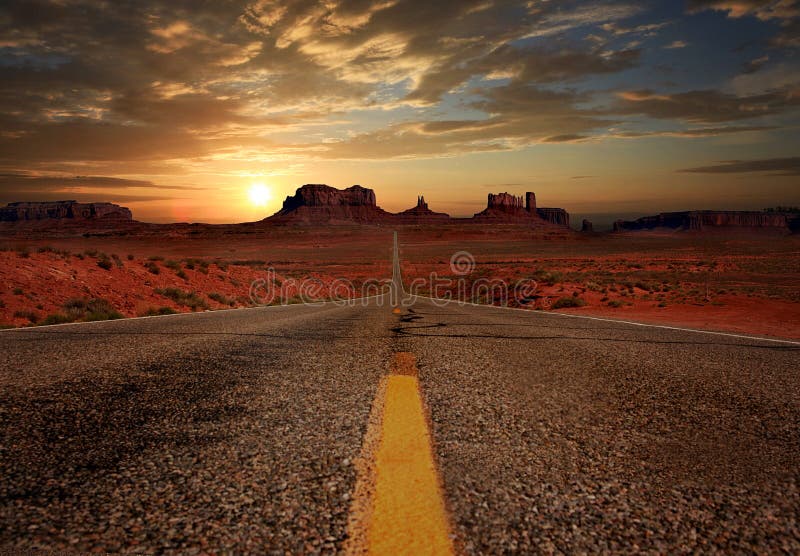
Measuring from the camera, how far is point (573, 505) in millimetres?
1534

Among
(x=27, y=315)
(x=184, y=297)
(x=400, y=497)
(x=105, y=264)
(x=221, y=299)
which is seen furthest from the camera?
(x=221, y=299)

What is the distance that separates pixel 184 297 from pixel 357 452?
57.9ft

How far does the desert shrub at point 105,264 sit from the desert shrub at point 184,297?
8.45ft

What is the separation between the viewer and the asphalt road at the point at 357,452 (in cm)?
136

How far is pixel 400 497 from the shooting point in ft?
5.09

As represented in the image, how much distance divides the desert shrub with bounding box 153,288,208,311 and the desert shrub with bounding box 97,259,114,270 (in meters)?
2.58

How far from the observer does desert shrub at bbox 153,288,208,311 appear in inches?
670

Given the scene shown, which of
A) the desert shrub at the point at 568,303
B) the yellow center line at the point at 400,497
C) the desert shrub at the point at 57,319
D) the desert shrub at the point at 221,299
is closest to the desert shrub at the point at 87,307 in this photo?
the desert shrub at the point at 57,319

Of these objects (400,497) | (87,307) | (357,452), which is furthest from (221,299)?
(400,497)

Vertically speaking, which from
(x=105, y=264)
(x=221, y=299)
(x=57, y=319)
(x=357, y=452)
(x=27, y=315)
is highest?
(x=105, y=264)

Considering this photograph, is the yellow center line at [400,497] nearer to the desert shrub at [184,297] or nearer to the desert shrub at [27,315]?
the desert shrub at [27,315]

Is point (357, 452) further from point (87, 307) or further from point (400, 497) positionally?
point (87, 307)

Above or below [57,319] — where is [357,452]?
above

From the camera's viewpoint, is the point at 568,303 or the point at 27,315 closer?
the point at 27,315
